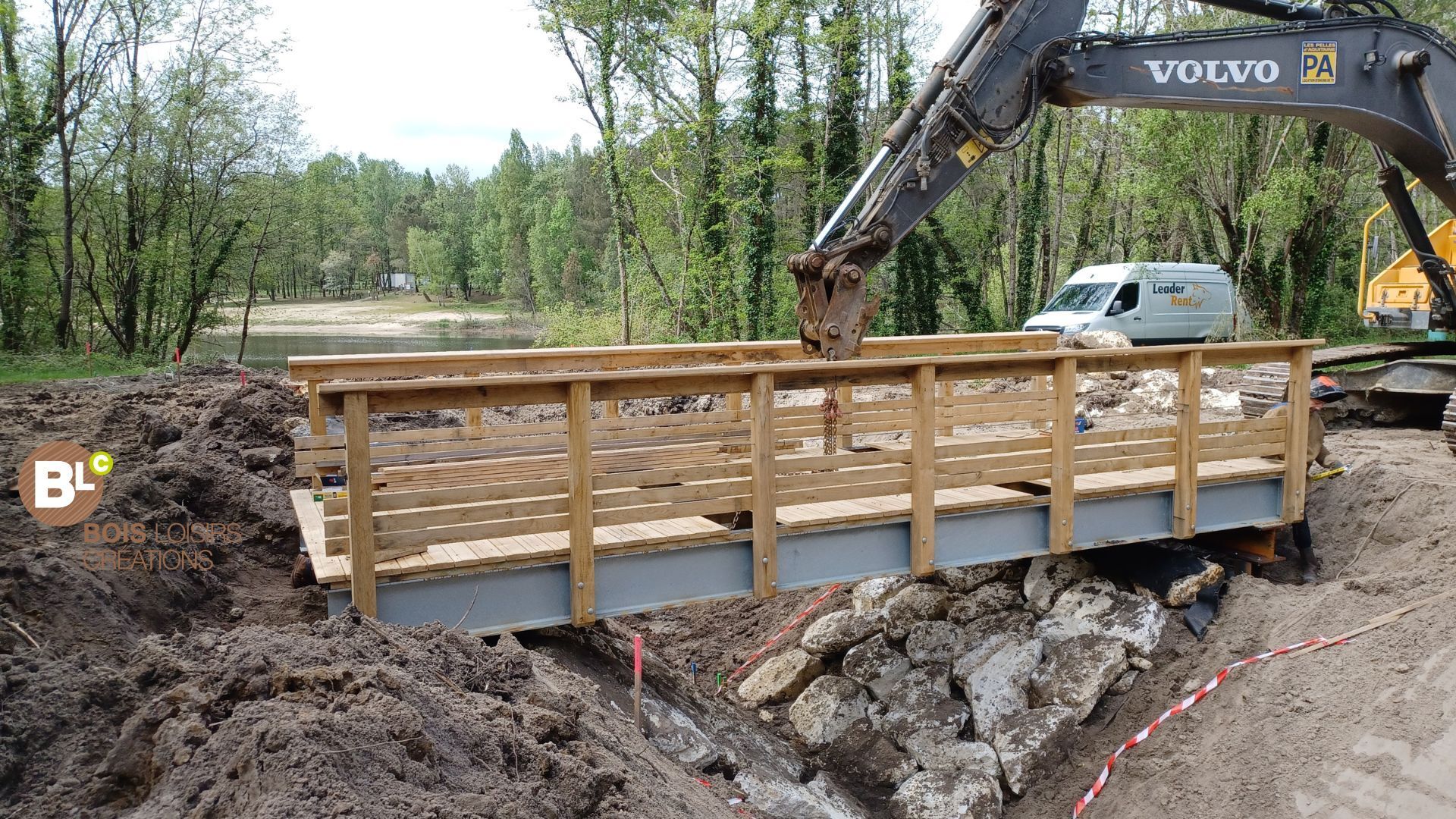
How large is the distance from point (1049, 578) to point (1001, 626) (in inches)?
22.7

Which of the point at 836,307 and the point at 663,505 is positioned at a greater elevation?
the point at 836,307

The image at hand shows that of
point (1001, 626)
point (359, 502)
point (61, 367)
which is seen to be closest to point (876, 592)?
point (1001, 626)

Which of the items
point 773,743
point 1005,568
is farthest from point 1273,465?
point 773,743

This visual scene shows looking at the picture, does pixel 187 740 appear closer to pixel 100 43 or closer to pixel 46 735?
pixel 46 735

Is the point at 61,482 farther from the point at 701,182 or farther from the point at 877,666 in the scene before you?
the point at 701,182

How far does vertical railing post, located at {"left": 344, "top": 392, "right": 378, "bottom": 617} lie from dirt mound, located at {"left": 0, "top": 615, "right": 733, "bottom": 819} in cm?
52

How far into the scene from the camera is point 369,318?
57.3 metres

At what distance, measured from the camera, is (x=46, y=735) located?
3.14m

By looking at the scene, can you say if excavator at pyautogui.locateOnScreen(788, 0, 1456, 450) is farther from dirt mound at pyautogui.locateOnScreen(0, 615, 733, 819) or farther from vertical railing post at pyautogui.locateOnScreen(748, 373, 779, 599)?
dirt mound at pyautogui.locateOnScreen(0, 615, 733, 819)

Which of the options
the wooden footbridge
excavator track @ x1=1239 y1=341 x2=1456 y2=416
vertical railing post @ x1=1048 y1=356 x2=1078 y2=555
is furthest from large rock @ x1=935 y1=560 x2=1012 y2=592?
excavator track @ x1=1239 y1=341 x2=1456 y2=416

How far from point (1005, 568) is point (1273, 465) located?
2.13 metres

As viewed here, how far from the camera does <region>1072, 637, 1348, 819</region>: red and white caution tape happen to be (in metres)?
5.71

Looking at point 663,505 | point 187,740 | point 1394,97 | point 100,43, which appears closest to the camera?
point 187,740

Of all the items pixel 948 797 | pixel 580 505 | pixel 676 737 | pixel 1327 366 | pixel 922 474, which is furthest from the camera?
pixel 1327 366
